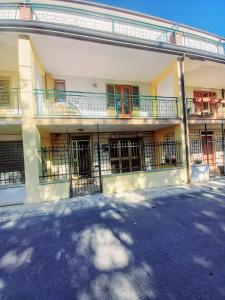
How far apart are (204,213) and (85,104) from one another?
295 inches

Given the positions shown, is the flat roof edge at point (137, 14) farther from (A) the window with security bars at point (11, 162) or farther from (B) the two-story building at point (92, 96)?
(A) the window with security bars at point (11, 162)

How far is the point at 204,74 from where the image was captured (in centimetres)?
1016

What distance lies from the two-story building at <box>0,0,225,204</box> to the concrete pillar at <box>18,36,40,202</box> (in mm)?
34

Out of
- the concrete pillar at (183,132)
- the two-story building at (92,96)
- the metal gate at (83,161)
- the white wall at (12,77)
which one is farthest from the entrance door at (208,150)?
the white wall at (12,77)

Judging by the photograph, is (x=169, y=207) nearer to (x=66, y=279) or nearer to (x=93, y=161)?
(x=66, y=279)

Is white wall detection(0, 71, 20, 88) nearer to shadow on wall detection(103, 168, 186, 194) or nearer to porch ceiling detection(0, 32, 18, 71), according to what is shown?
porch ceiling detection(0, 32, 18, 71)

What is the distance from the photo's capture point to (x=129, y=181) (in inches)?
290

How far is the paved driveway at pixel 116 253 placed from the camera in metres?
2.29

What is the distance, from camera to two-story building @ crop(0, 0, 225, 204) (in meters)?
6.37

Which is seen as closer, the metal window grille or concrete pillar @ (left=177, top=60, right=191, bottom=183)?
concrete pillar @ (left=177, top=60, right=191, bottom=183)

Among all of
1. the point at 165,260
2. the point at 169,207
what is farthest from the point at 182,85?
the point at 165,260

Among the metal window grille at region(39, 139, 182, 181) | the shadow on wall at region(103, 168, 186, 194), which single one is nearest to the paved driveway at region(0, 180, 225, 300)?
the shadow on wall at region(103, 168, 186, 194)

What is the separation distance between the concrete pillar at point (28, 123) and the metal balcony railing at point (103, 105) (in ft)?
2.70

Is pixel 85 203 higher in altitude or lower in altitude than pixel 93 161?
lower
